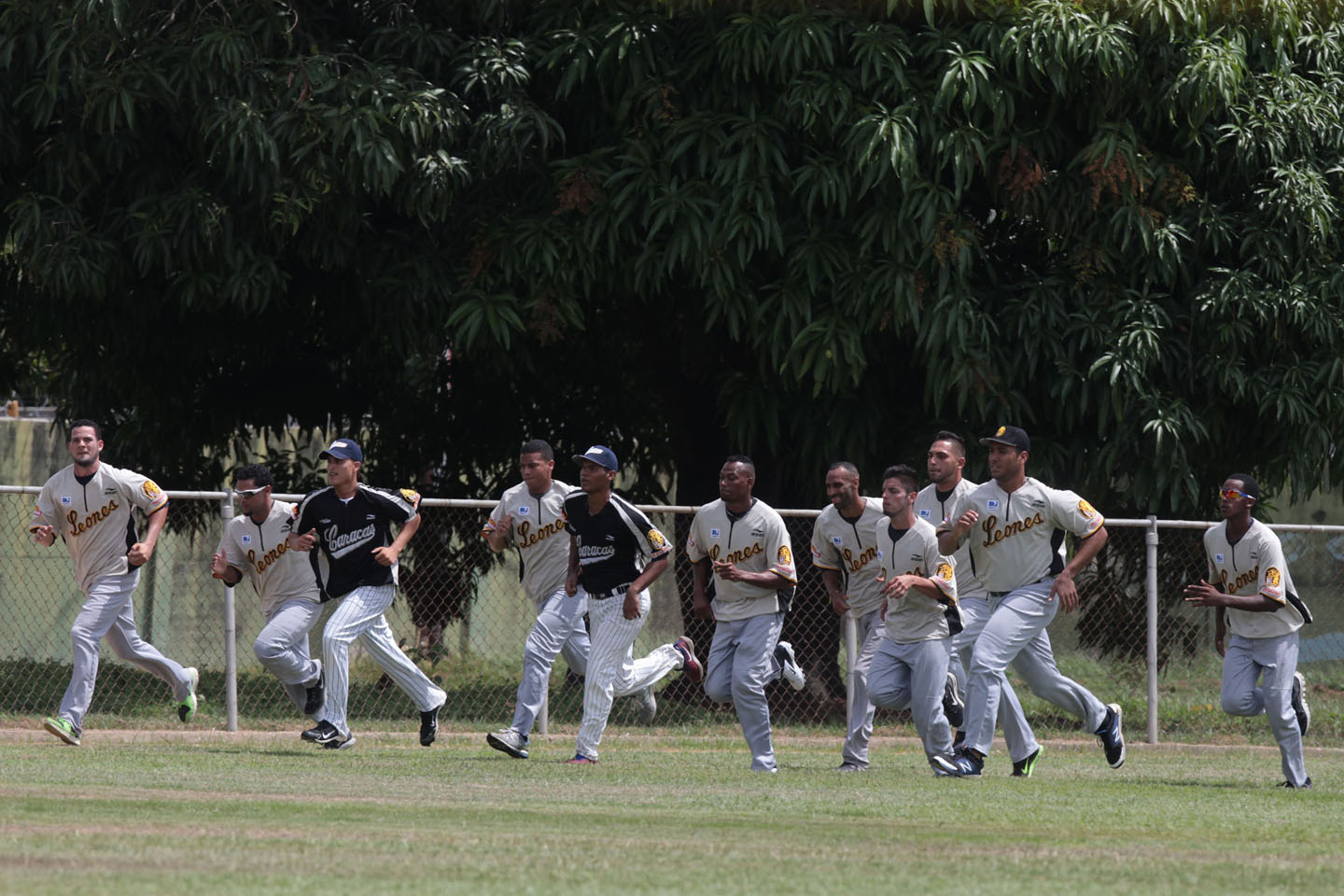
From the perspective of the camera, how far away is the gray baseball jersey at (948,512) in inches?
476

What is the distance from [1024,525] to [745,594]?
67.9 inches

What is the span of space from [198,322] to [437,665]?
4097 mm

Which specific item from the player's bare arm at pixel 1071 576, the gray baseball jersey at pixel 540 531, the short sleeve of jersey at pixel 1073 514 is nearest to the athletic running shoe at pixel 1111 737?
the player's bare arm at pixel 1071 576

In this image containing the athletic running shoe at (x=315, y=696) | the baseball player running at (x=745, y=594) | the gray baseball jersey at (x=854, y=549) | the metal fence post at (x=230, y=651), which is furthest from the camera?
the metal fence post at (x=230, y=651)

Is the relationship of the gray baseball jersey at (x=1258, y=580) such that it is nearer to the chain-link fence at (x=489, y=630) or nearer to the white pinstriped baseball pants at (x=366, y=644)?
the chain-link fence at (x=489, y=630)

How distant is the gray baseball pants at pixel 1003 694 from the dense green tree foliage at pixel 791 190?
3.39m

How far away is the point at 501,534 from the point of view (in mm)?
12477

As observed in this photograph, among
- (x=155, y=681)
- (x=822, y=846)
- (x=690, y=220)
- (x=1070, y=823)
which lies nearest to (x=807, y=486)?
(x=690, y=220)

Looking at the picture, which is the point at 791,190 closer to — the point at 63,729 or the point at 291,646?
the point at 291,646

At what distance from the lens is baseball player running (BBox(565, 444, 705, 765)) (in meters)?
11.8

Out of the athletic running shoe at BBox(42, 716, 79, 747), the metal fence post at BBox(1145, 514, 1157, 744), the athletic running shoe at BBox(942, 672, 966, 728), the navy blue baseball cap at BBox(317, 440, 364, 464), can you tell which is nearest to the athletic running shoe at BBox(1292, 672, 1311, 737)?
the athletic running shoe at BBox(942, 672, 966, 728)

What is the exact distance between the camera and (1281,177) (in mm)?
15508

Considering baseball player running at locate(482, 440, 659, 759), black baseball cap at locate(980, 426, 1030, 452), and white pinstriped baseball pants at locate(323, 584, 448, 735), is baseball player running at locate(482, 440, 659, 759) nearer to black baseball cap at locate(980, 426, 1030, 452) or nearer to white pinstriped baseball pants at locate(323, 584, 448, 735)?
white pinstriped baseball pants at locate(323, 584, 448, 735)

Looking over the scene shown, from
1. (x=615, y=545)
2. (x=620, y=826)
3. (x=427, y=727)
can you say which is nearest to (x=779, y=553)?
(x=615, y=545)
